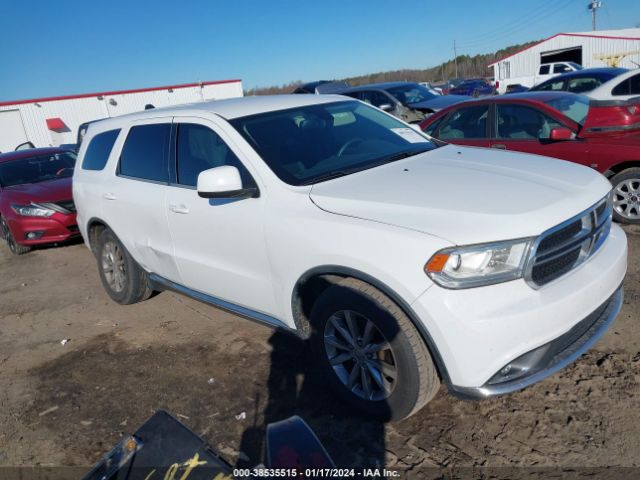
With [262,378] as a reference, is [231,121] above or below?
above

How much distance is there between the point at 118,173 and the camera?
4660mm

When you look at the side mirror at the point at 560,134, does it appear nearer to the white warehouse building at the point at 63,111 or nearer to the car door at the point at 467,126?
the car door at the point at 467,126

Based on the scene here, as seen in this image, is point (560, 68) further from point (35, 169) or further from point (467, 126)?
point (35, 169)

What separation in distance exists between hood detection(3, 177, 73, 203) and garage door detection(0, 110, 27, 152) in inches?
948

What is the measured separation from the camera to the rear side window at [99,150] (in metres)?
4.91

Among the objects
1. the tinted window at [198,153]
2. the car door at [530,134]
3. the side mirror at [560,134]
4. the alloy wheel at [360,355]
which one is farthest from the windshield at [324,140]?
the car door at [530,134]

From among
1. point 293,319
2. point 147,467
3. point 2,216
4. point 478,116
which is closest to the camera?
point 147,467

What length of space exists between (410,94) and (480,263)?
11688mm

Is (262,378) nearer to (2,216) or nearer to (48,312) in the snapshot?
(48,312)

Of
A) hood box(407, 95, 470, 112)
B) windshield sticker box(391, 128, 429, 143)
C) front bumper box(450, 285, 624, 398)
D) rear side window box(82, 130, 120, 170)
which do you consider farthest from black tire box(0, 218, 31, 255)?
hood box(407, 95, 470, 112)

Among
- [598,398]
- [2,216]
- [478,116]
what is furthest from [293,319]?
[2,216]

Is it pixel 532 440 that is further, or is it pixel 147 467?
pixel 532 440

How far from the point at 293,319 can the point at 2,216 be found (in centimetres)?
689

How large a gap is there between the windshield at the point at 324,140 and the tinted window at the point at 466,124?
2781 millimetres
